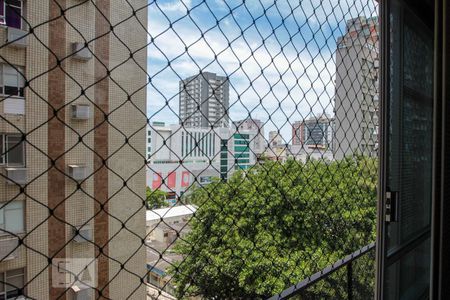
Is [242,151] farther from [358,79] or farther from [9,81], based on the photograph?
[358,79]

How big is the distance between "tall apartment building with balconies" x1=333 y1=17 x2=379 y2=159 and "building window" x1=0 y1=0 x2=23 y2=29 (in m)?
1.40

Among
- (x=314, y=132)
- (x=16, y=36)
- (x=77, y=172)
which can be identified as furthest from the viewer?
(x=314, y=132)

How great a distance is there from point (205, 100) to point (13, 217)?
2.22ft

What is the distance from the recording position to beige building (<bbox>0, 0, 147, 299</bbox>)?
901mm

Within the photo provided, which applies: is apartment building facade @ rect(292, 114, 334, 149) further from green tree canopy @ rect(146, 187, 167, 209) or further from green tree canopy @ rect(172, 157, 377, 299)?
green tree canopy @ rect(172, 157, 377, 299)

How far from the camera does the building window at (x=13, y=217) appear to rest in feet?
3.03

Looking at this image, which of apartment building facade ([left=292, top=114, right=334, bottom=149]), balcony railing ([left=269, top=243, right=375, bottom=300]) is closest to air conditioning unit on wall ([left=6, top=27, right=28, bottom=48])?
balcony railing ([left=269, top=243, right=375, bottom=300])

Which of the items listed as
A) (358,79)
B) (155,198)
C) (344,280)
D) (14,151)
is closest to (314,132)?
(358,79)

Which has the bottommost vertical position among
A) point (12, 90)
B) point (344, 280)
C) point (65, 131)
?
point (344, 280)

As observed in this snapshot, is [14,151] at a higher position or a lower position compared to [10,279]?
higher

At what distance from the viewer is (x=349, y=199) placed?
3.89 meters

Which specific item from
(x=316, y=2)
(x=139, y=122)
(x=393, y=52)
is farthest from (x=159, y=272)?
(x=316, y=2)

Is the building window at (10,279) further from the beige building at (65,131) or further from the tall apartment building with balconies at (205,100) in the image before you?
the tall apartment building with balconies at (205,100)

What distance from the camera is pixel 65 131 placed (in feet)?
3.16
